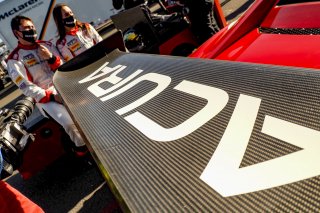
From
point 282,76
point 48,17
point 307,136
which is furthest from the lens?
point 48,17

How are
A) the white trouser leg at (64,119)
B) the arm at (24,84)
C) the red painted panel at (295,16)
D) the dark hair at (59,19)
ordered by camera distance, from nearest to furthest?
1. the red painted panel at (295,16)
2. the white trouser leg at (64,119)
3. the arm at (24,84)
4. the dark hair at (59,19)

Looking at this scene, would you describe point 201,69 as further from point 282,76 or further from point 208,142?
point 208,142

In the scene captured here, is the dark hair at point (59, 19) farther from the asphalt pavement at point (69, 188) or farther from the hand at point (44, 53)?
the asphalt pavement at point (69, 188)

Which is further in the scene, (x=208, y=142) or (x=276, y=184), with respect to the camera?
(x=208, y=142)

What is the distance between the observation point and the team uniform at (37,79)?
2.80 m

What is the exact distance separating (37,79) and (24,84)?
0.61ft

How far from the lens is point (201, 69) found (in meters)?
1.15

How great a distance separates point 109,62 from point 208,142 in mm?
1318

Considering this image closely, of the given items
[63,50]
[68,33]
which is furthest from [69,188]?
[68,33]

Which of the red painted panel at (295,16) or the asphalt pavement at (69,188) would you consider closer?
the red painted panel at (295,16)

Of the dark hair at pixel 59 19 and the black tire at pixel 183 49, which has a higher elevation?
the dark hair at pixel 59 19

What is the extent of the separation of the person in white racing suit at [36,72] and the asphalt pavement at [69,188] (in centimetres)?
28

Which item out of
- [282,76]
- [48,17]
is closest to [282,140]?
[282,76]

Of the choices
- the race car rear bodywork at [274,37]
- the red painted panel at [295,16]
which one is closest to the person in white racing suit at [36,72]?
the race car rear bodywork at [274,37]
